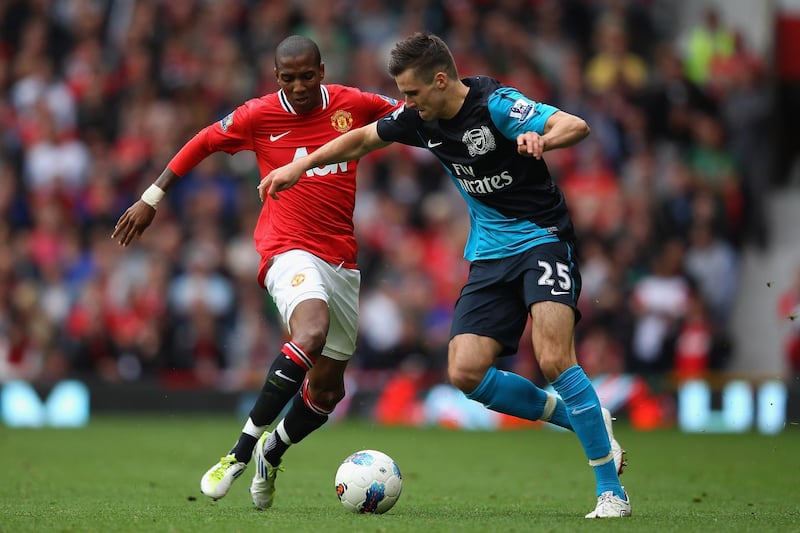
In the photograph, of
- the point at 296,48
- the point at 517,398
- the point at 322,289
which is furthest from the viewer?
the point at 296,48

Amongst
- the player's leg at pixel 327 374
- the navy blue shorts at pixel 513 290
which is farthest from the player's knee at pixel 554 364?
the player's leg at pixel 327 374

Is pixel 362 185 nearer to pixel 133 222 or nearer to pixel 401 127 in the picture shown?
pixel 133 222

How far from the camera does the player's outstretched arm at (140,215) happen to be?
27.2ft

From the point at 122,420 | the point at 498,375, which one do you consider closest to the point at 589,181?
the point at 122,420

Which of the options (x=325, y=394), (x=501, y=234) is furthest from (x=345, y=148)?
(x=325, y=394)

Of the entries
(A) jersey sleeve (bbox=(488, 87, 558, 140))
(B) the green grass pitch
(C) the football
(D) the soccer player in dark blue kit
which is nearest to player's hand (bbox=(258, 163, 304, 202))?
(D) the soccer player in dark blue kit

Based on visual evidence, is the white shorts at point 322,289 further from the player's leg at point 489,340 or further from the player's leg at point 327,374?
the player's leg at point 489,340

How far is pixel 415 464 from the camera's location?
1159 centimetres

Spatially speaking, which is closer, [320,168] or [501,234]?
[501,234]

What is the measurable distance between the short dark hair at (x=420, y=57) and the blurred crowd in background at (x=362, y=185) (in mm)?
8861

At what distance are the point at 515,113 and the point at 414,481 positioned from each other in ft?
12.4

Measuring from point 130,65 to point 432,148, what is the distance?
40.9 ft

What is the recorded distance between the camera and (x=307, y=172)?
8648mm

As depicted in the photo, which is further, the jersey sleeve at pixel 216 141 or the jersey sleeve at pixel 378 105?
the jersey sleeve at pixel 378 105
